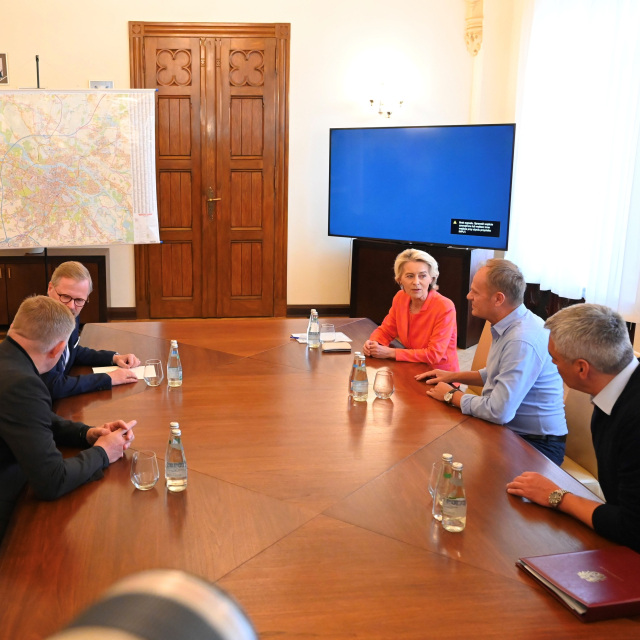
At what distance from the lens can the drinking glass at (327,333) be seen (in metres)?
3.54

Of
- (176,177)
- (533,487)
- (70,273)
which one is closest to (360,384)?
(533,487)

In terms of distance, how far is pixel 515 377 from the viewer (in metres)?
2.47

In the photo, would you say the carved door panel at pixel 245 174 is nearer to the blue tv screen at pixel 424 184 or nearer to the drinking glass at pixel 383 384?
the blue tv screen at pixel 424 184

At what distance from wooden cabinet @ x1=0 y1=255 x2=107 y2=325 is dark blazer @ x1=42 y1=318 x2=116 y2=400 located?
352 centimetres

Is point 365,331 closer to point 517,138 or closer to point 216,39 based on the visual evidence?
point 517,138

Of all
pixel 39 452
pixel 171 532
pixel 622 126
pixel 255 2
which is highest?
pixel 255 2

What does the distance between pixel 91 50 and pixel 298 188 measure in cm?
236

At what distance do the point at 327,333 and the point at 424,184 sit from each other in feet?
9.65

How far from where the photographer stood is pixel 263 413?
2.41 meters

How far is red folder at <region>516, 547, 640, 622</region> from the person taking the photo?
51.3 inches

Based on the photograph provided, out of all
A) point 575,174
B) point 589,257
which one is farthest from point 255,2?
point 589,257

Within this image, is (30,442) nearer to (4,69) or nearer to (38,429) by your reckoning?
(38,429)

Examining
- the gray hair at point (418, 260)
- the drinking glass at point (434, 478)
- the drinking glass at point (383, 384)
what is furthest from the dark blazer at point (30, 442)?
the gray hair at point (418, 260)

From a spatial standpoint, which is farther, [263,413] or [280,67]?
[280,67]
